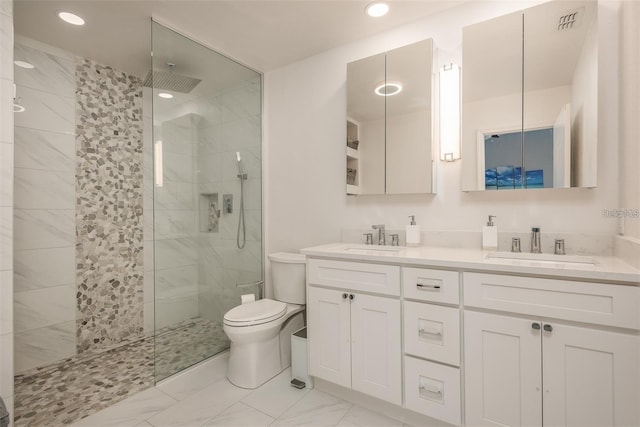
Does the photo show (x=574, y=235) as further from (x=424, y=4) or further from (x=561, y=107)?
(x=424, y=4)

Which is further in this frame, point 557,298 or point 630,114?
point 630,114

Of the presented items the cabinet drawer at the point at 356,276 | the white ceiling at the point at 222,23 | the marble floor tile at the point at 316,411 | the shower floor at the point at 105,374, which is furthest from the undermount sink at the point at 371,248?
the white ceiling at the point at 222,23

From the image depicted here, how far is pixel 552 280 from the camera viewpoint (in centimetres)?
131

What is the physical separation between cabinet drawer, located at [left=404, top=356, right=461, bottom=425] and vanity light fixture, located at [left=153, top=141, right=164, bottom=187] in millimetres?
2029

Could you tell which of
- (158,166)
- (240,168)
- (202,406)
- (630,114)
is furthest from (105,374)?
(630,114)

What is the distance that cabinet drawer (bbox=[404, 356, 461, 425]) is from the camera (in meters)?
1.52

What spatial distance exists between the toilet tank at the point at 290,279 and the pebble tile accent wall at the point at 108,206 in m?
1.46

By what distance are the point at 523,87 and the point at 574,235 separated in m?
0.87

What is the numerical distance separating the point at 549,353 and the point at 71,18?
10.9 ft

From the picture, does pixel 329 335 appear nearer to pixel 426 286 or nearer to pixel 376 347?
pixel 376 347

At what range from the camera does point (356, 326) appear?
1.80 m

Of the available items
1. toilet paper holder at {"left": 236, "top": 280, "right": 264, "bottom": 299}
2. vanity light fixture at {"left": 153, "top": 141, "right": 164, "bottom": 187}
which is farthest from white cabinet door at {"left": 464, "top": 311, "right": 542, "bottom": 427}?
vanity light fixture at {"left": 153, "top": 141, "right": 164, "bottom": 187}

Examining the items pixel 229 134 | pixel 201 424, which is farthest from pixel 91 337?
pixel 229 134

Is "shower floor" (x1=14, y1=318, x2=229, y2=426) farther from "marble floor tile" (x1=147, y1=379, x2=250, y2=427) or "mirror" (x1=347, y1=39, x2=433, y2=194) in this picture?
"mirror" (x1=347, y1=39, x2=433, y2=194)
